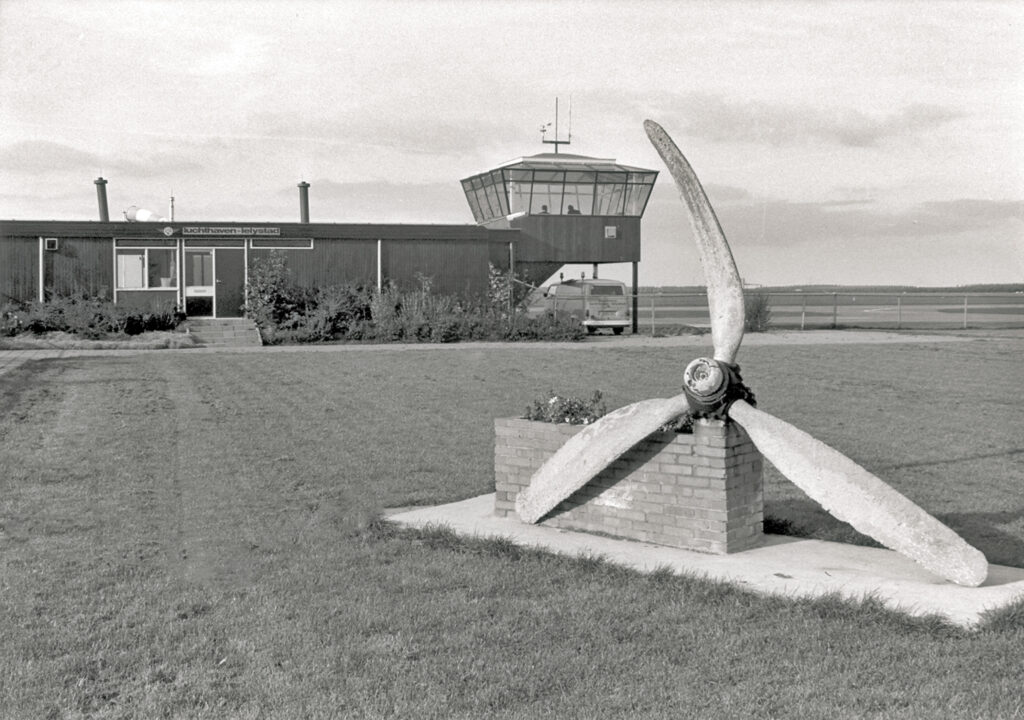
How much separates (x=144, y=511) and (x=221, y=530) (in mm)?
973

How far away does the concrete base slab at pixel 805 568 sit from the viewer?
5.78 m

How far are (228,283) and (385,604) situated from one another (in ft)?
93.4

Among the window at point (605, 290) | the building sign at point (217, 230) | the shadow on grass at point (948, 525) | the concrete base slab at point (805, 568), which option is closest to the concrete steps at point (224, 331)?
the building sign at point (217, 230)

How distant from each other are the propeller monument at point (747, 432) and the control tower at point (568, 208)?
95.6ft

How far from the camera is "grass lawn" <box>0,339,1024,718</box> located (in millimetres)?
4516

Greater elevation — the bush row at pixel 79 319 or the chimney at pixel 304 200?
the chimney at pixel 304 200

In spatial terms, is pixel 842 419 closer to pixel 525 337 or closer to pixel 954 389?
pixel 954 389

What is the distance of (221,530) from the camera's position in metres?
7.65

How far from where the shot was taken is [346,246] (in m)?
33.9

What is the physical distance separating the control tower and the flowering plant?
93.7 ft

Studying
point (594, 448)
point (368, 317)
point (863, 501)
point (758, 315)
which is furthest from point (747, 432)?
point (758, 315)

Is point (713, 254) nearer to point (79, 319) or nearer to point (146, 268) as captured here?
point (79, 319)

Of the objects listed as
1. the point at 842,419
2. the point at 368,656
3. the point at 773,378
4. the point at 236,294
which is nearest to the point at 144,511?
the point at 368,656

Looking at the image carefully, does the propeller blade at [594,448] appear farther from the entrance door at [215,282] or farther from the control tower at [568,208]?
the control tower at [568,208]
